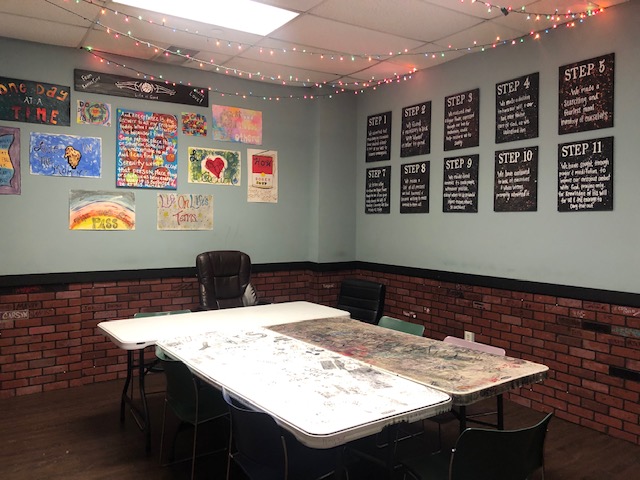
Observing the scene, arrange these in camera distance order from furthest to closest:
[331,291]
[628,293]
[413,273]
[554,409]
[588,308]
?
[331,291]
[413,273]
[554,409]
[588,308]
[628,293]

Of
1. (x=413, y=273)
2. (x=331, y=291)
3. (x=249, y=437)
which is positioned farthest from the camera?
(x=331, y=291)

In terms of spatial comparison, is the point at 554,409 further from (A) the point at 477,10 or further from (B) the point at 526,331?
(A) the point at 477,10

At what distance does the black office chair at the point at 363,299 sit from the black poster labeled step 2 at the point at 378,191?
1247mm

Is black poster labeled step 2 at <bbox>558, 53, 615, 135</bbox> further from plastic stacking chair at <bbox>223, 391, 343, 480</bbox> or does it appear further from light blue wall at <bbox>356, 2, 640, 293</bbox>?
plastic stacking chair at <bbox>223, 391, 343, 480</bbox>

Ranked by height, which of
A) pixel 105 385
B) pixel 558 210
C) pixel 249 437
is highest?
pixel 558 210

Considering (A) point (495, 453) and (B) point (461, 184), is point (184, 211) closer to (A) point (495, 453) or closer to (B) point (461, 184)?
(B) point (461, 184)

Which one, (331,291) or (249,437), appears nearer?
(249,437)

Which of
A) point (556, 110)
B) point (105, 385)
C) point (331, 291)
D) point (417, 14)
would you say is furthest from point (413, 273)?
point (105, 385)

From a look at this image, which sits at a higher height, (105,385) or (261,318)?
(261,318)

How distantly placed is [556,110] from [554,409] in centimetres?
236

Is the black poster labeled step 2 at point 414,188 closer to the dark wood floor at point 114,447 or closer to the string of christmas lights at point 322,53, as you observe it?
the string of christmas lights at point 322,53

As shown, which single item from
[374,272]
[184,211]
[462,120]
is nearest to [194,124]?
[184,211]

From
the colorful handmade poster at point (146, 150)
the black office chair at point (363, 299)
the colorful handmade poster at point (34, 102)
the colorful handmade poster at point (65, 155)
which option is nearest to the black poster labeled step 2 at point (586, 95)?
the black office chair at point (363, 299)

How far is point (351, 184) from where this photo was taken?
6121 mm
